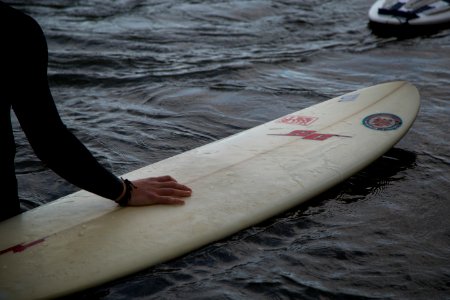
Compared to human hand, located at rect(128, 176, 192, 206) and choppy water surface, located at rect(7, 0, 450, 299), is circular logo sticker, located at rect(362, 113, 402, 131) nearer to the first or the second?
choppy water surface, located at rect(7, 0, 450, 299)

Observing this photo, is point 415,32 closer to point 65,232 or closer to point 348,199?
point 348,199

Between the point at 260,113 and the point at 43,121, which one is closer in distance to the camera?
the point at 43,121

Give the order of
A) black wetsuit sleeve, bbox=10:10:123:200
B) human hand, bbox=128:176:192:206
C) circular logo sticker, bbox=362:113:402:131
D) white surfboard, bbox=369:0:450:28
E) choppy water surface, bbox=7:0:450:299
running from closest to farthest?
black wetsuit sleeve, bbox=10:10:123:200, choppy water surface, bbox=7:0:450:299, human hand, bbox=128:176:192:206, circular logo sticker, bbox=362:113:402:131, white surfboard, bbox=369:0:450:28

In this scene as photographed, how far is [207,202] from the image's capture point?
286cm

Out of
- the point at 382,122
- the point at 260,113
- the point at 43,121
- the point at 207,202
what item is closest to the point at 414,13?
the point at 260,113

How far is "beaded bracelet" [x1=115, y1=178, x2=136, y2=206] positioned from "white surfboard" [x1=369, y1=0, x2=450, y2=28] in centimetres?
504

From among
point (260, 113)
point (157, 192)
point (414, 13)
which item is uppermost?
point (414, 13)

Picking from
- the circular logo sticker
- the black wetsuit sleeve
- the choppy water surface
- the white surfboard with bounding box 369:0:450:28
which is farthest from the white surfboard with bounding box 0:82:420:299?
the white surfboard with bounding box 369:0:450:28

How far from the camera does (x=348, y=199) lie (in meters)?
3.29

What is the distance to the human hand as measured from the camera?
8.95 feet

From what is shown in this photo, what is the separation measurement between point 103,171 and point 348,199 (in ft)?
5.02

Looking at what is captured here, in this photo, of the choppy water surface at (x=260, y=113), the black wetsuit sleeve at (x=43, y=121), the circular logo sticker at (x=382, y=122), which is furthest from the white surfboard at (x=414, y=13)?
the black wetsuit sleeve at (x=43, y=121)

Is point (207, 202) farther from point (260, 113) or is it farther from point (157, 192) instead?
point (260, 113)

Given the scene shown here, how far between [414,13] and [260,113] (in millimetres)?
3101
